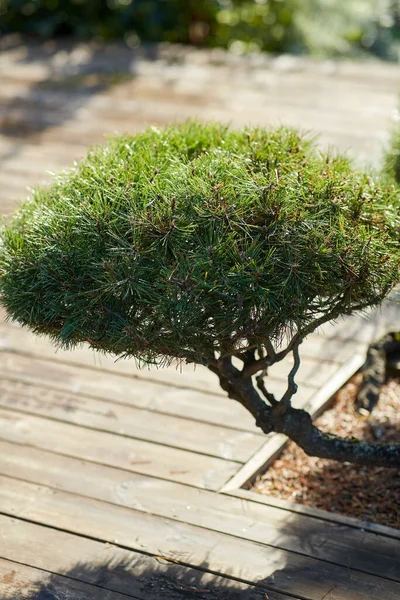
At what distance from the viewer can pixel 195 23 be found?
769 cm

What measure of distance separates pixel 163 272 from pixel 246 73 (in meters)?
5.07

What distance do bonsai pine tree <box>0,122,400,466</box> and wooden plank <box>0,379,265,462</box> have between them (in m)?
0.72

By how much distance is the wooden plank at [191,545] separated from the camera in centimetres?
220

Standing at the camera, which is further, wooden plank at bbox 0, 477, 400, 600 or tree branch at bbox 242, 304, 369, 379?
wooden plank at bbox 0, 477, 400, 600

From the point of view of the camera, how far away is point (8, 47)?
7461 millimetres

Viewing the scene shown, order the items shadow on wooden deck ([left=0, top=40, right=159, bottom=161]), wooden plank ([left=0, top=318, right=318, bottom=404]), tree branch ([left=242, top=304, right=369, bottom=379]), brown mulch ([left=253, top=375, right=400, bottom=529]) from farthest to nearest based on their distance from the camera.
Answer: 1. shadow on wooden deck ([left=0, top=40, right=159, bottom=161])
2. wooden plank ([left=0, top=318, right=318, bottom=404])
3. brown mulch ([left=253, top=375, right=400, bottom=529])
4. tree branch ([left=242, top=304, right=369, bottom=379])

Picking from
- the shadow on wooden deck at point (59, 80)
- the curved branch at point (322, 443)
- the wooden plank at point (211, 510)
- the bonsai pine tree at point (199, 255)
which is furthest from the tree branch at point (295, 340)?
the shadow on wooden deck at point (59, 80)

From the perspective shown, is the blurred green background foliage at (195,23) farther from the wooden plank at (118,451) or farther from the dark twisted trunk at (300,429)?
the dark twisted trunk at (300,429)

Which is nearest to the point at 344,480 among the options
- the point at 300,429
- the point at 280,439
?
the point at 280,439

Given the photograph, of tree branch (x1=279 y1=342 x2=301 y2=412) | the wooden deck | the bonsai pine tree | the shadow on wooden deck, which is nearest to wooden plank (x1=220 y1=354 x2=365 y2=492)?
the wooden deck

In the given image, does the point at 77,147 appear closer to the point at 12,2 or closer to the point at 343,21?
the point at 12,2

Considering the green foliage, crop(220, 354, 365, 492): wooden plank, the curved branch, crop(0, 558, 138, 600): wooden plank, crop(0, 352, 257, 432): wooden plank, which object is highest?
the green foliage

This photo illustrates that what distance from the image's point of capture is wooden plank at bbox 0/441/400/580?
2.32 metres

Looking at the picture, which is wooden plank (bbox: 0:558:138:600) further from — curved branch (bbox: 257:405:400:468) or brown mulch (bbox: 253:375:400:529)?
→ brown mulch (bbox: 253:375:400:529)
